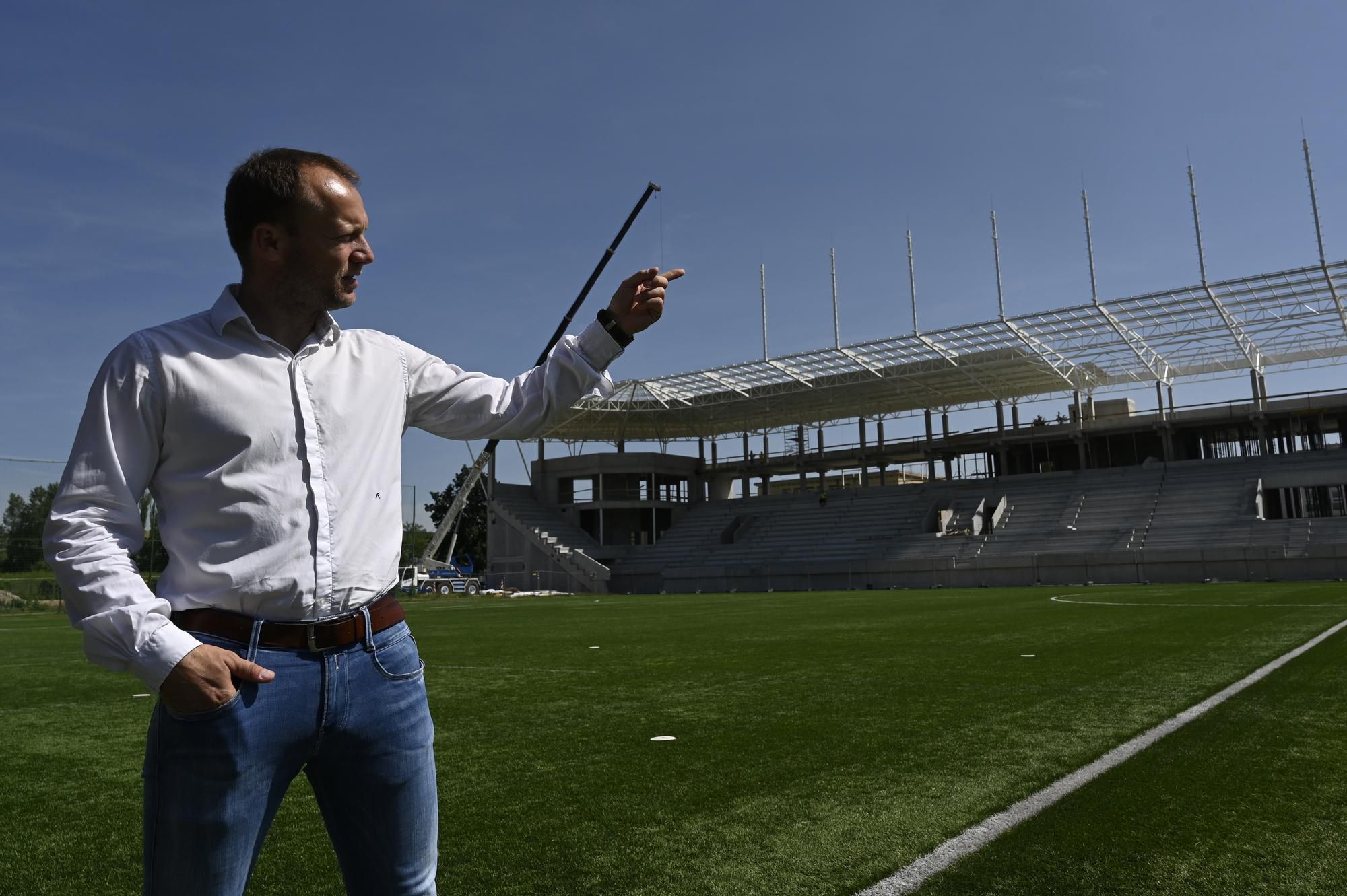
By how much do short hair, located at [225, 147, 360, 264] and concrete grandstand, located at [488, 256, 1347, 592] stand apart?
37.7 metres

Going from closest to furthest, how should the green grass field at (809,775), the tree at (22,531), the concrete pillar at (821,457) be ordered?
the green grass field at (809,775)
the tree at (22,531)
the concrete pillar at (821,457)

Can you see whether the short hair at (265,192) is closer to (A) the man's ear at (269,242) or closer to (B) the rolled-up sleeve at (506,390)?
(A) the man's ear at (269,242)

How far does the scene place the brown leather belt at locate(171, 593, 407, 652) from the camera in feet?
6.76

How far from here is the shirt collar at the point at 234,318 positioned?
2186 millimetres

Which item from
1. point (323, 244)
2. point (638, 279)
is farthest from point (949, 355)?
point (323, 244)

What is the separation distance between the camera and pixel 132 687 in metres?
10.1

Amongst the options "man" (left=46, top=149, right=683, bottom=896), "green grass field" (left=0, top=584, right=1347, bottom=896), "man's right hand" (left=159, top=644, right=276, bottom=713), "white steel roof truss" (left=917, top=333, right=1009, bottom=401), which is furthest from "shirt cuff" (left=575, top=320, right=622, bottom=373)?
"white steel roof truss" (left=917, top=333, right=1009, bottom=401)

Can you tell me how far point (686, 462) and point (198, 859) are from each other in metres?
61.4

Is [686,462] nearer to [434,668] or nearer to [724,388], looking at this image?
[724,388]

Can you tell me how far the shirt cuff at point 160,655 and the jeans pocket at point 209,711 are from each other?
72 mm

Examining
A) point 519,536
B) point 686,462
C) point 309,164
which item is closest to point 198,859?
point 309,164

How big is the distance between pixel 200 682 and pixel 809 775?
380 centimetres

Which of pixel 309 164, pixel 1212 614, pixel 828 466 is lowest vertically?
pixel 1212 614

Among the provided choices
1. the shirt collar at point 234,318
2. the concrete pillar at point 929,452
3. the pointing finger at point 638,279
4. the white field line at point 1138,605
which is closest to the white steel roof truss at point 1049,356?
the concrete pillar at point 929,452
